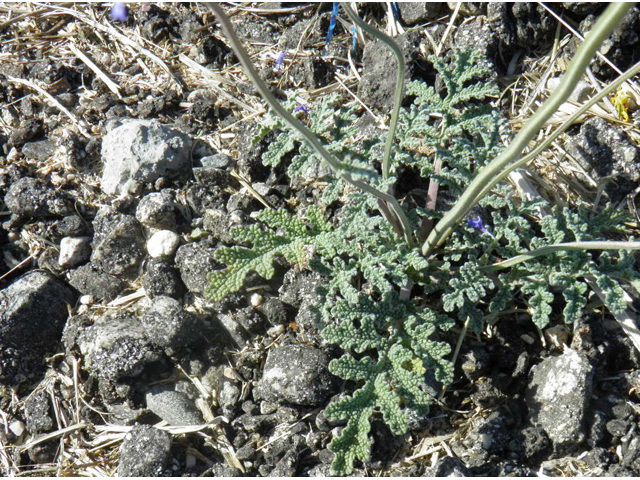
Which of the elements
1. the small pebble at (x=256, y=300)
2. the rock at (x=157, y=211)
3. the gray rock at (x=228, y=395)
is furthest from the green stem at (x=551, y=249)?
the rock at (x=157, y=211)

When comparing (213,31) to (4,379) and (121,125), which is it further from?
(4,379)

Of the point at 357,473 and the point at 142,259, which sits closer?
the point at 357,473

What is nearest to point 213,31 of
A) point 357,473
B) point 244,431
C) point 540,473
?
point 244,431

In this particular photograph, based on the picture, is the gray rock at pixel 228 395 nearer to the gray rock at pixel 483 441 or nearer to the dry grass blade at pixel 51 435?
the dry grass blade at pixel 51 435

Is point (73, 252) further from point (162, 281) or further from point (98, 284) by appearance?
point (162, 281)

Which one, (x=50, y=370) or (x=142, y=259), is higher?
(x=142, y=259)

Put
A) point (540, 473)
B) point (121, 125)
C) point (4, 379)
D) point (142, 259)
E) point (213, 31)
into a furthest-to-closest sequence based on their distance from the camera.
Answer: point (213, 31) → point (121, 125) → point (142, 259) → point (4, 379) → point (540, 473)
